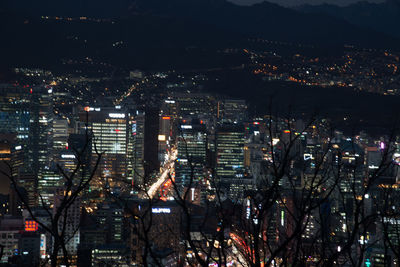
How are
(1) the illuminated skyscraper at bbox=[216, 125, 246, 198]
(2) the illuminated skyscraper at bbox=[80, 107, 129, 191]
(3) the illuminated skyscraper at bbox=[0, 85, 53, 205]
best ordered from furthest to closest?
(2) the illuminated skyscraper at bbox=[80, 107, 129, 191], (3) the illuminated skyscraper at bbox=[0, 85, 53, 205], (1) the illuminated skyscraper at bbox=[216, 125, 246, 198]

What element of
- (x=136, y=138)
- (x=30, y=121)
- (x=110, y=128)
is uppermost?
(x=30, y=121)

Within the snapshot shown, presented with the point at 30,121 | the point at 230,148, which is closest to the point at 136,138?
the point at 230,148

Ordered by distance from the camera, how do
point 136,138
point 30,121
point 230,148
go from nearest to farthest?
point 230,148 < point 136,138 < point 30,121

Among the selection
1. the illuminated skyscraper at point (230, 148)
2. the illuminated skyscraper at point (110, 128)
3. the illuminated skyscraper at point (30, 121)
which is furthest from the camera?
the illuminated skyscraper at point (110, 128)

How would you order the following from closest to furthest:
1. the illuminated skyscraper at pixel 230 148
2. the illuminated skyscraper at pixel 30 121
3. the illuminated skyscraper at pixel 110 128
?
the illuminated skyscraper at pixel 230 148
the illuminated skyscraper at pixel 30 121
the illuminated skyscraper at pixel 110 128

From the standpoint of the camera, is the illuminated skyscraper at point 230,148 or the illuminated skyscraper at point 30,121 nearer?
the illuminated skyscraper at point 230,148

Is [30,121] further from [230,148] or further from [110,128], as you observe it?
[230,148]

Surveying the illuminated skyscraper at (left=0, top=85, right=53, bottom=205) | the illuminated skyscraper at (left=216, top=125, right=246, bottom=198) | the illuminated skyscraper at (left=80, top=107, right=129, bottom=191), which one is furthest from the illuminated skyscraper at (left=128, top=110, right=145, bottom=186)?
the illuminated skyscraper at (left=0, top=85, right=53, bottom=205)

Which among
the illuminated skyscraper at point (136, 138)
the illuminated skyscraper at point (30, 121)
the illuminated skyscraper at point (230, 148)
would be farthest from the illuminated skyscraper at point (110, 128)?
the illuminated skyscraper at point (230, 148)

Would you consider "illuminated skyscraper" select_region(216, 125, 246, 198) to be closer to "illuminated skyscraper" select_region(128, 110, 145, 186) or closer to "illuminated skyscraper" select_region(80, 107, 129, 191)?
"illuminated skyscraper" select_region(128, 110, 145, 186)

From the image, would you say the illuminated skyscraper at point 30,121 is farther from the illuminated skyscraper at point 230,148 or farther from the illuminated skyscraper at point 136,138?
the illuminated skyscraper at point 230,148

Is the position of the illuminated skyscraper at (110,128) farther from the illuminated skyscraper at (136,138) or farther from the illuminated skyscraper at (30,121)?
the illuminated skyscraper at (30,121)
